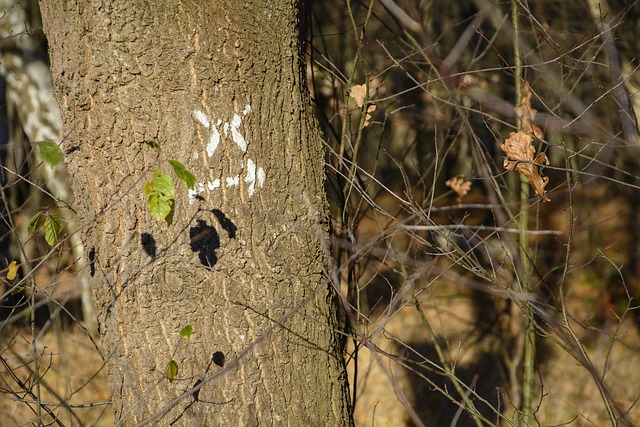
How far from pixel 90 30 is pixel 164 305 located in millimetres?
1057

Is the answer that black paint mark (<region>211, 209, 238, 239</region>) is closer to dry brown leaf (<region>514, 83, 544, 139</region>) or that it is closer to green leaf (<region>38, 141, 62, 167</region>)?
green leaf (<region>38, 141, 62, 167</region>)

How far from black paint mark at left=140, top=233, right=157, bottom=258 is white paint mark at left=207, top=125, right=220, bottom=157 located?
15.2 inches

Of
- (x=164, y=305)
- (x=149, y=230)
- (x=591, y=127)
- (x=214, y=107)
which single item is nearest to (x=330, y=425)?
(x=164, y=305)

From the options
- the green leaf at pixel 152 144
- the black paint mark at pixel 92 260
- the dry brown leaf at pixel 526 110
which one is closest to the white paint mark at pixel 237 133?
the green leaf at pixel 152 144

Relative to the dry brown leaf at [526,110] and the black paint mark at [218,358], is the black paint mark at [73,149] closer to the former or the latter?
the black paint mark at [218,358]

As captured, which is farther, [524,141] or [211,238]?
[524,141]

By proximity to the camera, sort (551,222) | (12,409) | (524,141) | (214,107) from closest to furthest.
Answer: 1. (214,107)
2. (524,141)
3. (12,409)
4. (551,222)

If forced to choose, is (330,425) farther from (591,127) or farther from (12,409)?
(12,409)

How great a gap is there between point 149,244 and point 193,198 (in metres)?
0.24

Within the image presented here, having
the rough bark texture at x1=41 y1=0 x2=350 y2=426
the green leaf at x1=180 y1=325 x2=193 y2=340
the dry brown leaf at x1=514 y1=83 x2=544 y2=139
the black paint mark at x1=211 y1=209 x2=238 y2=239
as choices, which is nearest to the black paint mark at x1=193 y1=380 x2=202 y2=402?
the rough bark texture at x1=41 y1=0 x2=350 y2=426

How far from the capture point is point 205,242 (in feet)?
7.84

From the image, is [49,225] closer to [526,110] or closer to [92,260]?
[92,260]

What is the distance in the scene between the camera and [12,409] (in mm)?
4914

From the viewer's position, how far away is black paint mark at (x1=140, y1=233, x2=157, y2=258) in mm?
2398
